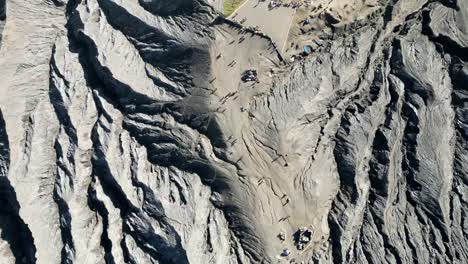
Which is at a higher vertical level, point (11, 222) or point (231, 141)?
point (231, 141)

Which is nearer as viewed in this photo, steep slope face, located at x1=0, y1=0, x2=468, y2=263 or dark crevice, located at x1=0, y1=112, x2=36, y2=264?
steep slope face, located at x1=0, y1=0, x2=468, y2=263

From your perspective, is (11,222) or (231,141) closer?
(231,141)

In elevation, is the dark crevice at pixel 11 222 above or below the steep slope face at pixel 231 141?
below

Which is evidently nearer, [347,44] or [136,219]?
[136,219]

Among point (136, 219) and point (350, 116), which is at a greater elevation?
point (350, 116)

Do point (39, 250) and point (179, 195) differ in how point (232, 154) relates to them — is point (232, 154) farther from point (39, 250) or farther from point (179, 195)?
point (39, 250)

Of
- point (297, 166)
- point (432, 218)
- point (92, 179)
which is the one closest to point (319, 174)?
point (297, 166)

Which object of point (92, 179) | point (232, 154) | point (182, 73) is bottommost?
point (92, 179)

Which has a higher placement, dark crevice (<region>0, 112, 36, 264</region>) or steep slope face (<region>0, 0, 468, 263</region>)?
steep slope face (<region>0, 0, 468, 263</region>)
